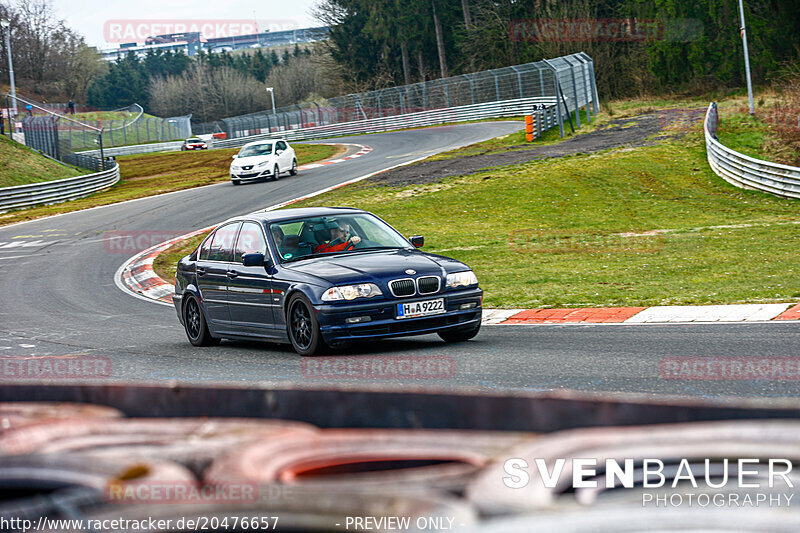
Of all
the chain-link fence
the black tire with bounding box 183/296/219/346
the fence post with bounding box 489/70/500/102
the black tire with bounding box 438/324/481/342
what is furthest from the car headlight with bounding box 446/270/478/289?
the fence post with bounding box 489/70/500/102

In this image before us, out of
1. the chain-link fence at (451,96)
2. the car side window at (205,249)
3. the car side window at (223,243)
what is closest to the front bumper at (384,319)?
the car side window at (223,243)

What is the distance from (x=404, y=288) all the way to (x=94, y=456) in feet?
22.5

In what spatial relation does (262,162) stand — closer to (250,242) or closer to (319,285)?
(250,242)

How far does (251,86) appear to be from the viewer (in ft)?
463

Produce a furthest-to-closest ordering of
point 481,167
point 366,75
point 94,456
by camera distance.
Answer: point 366,75 < point 481,167 < point 94,456

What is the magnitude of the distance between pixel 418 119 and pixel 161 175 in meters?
24.7

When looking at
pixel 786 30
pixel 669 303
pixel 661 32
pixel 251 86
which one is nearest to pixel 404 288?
pixel 669 303

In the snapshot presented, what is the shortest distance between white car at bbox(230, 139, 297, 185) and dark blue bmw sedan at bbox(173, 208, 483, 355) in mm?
25395

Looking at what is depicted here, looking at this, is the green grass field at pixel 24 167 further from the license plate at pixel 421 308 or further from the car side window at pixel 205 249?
the license plate at pixel 421 308

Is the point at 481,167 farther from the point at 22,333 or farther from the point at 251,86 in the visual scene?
the point at 251,86

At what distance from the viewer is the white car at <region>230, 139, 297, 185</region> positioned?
121ft

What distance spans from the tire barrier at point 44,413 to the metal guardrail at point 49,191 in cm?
3482

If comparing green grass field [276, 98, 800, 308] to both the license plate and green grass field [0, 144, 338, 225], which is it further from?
green grass field [0, 144, 338, 225]

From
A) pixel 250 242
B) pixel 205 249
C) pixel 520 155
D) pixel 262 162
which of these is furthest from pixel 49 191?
pixel 250 242
